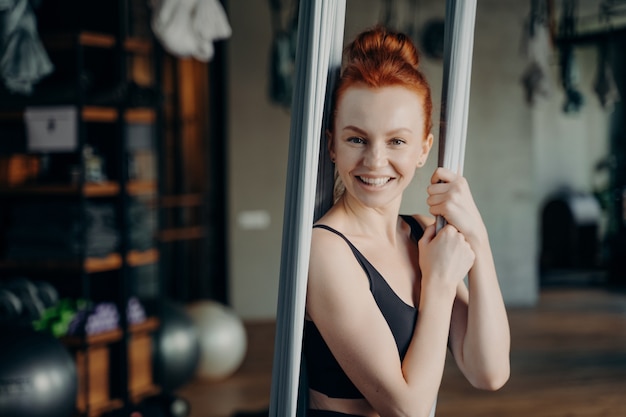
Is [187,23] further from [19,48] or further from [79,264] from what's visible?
[79,264]

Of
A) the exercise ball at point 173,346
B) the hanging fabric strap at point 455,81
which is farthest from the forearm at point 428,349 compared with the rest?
the exercise ball at point 173,346

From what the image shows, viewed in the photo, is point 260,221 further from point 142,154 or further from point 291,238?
point 291,238

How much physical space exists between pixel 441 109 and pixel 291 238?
30 cm

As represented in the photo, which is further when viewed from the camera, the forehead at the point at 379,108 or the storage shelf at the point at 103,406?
the storage shelf at the point at 103,406

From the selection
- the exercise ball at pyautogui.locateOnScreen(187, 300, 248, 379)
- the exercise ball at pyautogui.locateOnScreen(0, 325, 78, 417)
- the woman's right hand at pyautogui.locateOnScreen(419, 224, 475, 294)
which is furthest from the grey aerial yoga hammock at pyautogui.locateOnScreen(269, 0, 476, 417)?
the exercise ball at pyautogui.locateOnScreen(187, 300, 248, 379)

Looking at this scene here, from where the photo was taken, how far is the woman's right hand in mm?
1082

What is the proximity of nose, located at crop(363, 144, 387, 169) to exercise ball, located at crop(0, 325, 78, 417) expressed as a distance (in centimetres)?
240

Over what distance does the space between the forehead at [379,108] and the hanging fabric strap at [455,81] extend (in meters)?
0.06

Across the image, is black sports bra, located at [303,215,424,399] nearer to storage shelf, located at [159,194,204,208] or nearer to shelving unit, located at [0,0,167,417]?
shelving unit, located at [0,0,167,417]

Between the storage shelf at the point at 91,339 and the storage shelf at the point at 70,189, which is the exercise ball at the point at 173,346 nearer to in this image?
the storage shelf at the point at 91,339

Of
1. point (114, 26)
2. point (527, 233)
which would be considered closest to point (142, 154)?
point (114, 26)

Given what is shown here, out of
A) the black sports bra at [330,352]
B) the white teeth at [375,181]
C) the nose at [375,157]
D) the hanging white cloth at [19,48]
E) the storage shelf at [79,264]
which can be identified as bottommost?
the storage shelf at [79,264]

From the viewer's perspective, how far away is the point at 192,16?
355 centimetres

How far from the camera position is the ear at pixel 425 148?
3.65 ft
